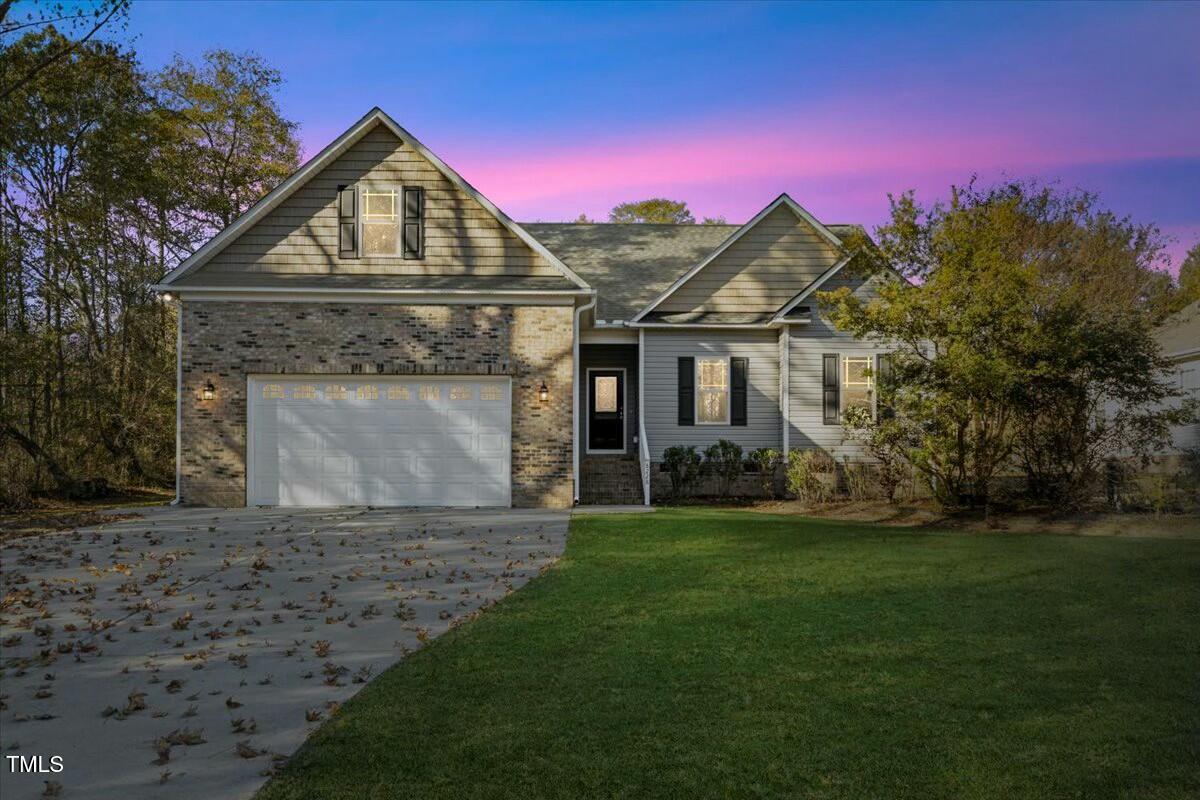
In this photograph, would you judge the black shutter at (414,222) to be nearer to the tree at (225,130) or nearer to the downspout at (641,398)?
the downspout at (641,398)

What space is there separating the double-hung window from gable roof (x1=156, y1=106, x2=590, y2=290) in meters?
4.45

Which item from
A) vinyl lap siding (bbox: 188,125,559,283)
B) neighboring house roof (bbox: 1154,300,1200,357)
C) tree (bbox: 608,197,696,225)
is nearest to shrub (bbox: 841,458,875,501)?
vinyl lap siding (bbox: 188,125,559,283)

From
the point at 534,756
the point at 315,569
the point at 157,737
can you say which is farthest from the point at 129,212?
the point at 534,756

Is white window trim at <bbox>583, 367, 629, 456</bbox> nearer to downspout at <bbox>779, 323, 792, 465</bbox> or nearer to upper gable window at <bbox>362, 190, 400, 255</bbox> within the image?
downspout at <bbox>779, 323, 792, 465</bbox>

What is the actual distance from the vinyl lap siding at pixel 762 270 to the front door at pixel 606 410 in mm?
2058

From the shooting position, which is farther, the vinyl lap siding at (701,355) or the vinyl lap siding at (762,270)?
the vinyl lap siding at (762,270)

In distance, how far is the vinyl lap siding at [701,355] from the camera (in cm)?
1800

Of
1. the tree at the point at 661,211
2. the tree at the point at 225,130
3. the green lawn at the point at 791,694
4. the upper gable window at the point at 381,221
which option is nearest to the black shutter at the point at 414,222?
the upper gable window at the point at 381,221

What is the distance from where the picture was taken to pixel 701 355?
18.1 metres

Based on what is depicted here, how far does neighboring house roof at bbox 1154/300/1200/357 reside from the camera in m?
19.0

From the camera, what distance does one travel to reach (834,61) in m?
15.2

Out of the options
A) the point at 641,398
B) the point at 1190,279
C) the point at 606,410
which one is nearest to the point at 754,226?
the point at 641,398

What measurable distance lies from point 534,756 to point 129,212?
71.1 feet

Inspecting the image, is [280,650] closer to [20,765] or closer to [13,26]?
[20,765]
